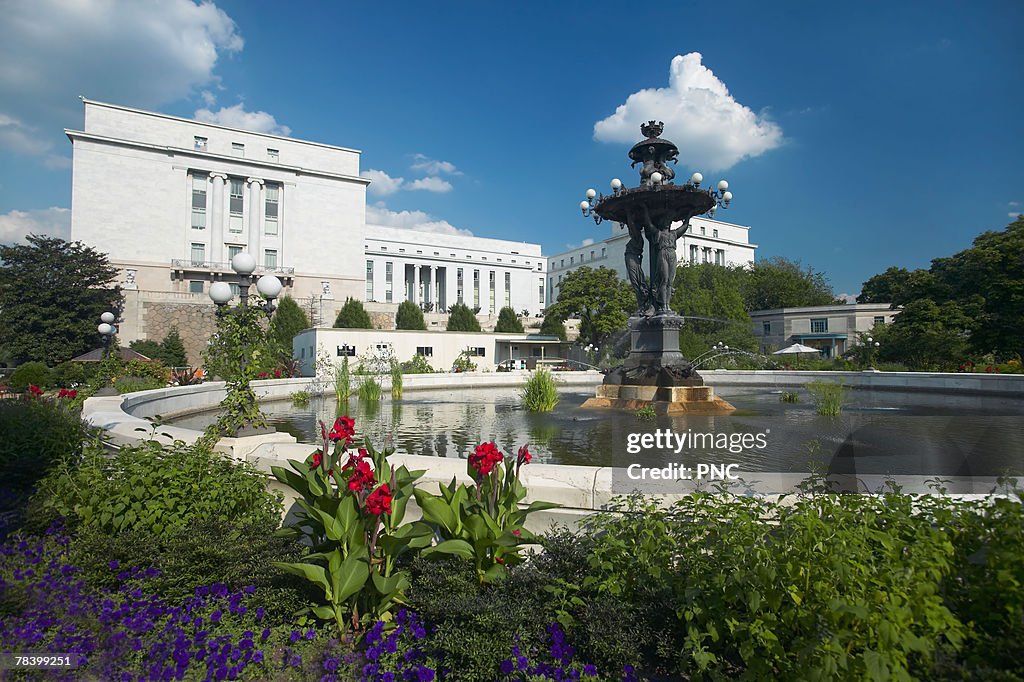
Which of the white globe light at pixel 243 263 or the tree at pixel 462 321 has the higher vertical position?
the tree at pixel 462 321

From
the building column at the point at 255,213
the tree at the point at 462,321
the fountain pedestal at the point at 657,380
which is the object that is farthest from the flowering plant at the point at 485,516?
the building column at the point at 255,213

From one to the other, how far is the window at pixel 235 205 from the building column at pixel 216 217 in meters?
0.77

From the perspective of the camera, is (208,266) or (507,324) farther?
(507,324)

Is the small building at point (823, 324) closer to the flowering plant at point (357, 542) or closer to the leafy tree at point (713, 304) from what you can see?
the leafy tree at point (713, 304)

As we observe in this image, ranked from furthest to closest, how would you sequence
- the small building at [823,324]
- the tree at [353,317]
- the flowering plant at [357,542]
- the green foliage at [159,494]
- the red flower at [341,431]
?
the small building at [823,324] → the tree at [353,317] → the green foliage at [159,494] → the red flower at [341,431] → the flowering plant at [357,542]

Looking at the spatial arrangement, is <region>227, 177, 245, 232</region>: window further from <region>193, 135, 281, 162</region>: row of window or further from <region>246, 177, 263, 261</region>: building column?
<region>193, 135, 281, 162</region>: row of window

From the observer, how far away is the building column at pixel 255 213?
55.2 metres

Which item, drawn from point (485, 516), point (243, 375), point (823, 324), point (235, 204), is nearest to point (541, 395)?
point (243, 375)

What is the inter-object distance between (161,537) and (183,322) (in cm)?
5413

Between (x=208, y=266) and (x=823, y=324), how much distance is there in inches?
2509

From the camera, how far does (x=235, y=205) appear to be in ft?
180

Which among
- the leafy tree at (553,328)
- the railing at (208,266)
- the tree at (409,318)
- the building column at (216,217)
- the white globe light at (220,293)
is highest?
the building column at (216,217)

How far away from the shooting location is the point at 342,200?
60250 mm

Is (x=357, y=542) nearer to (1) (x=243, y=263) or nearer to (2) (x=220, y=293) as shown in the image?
(1) (x=243, y=263)
